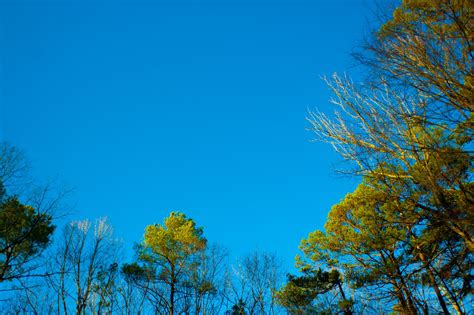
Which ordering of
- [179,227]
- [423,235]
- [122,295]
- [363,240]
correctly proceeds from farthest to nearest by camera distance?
[179,227] < [363,240] < [122,295] < [423,235]

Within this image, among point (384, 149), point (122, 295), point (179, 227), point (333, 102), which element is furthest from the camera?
point (179, 227)

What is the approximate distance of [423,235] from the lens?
767 centimetres

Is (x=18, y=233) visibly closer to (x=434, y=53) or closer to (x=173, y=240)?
(x=173, y=240)

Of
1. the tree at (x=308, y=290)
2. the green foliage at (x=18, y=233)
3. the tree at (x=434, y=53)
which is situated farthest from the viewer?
the tree at (x=308, y=290)

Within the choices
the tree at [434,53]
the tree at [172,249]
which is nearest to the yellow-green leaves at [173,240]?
the tree at [172,249]

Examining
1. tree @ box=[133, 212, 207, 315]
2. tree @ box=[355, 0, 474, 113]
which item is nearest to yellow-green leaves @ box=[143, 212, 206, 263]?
tree @ box=[133, 212, 207, 315]

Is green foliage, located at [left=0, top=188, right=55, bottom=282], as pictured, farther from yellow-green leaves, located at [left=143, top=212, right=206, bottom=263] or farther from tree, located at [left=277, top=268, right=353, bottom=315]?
tree, located at [left=277, top=268, right=353, bottom=315]

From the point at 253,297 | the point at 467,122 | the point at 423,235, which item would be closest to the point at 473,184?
the point at 423,235

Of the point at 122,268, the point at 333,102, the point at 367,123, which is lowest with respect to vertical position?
the point at 367,123

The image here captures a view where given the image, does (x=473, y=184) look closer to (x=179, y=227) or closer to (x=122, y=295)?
(x=122, y=295)

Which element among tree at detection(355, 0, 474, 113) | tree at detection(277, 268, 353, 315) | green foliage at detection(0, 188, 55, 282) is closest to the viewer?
tree at detection(355, 0, 474, 113)

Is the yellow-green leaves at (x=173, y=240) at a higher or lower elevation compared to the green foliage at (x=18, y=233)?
higher

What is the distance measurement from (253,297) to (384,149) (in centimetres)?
799

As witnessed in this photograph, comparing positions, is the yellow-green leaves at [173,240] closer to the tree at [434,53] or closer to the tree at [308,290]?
the tree at [308,290]
